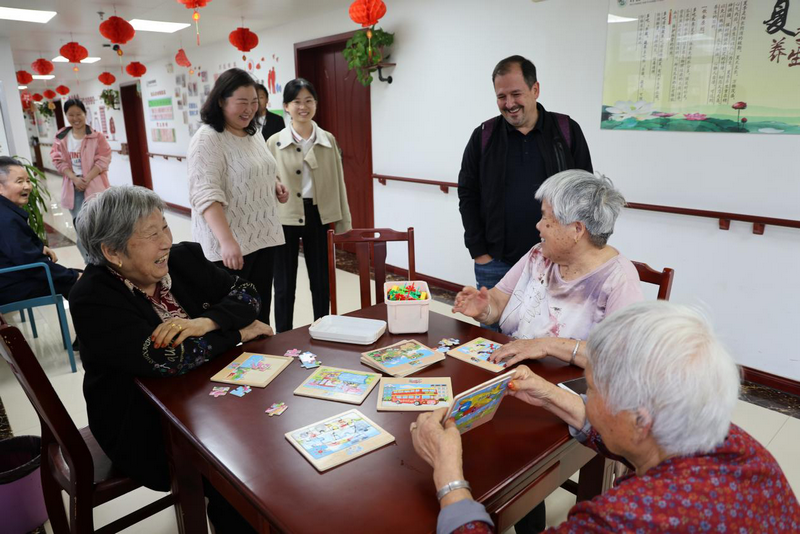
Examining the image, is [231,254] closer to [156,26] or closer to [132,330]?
[132,330]

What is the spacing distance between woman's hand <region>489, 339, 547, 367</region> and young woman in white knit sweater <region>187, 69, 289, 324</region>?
136 cm

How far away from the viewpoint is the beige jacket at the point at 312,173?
3.10 metres

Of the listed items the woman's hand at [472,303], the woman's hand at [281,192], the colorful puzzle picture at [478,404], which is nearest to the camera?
the colorful puzzle picture at [478,404]

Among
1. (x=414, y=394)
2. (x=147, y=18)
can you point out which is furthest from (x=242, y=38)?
(x=414, y=394)

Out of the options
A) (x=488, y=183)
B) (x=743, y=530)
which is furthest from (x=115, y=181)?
(x=743, y=530)

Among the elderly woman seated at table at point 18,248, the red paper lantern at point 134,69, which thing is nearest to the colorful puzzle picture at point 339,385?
the elderly woman seated at table at point 18,248

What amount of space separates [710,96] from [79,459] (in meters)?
3.22

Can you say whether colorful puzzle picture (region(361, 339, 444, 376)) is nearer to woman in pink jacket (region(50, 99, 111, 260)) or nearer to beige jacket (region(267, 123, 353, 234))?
beige jacket (region(267, 123, 353, 234))

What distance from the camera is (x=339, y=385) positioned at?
1.41 meters

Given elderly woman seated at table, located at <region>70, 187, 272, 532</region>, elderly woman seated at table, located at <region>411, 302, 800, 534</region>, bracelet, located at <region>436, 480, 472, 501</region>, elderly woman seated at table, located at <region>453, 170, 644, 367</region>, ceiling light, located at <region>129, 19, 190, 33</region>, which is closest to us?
elderly woman seated at table, located at <region>411, 302, 800, 534</region>

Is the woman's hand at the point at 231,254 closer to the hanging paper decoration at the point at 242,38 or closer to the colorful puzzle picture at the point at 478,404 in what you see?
the colorful puzzle picture at the point at 478,404

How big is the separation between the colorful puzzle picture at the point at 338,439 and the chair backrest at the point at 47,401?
65 centimetres

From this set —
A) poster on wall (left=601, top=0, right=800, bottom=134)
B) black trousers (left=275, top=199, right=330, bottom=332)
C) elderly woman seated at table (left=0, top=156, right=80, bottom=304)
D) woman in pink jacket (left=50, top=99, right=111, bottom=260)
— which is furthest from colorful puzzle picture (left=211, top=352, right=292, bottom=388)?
Result: woman in pink jacket (left=50, top=99, right=111, bottom=260)

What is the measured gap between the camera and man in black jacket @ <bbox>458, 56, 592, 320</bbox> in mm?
2328
